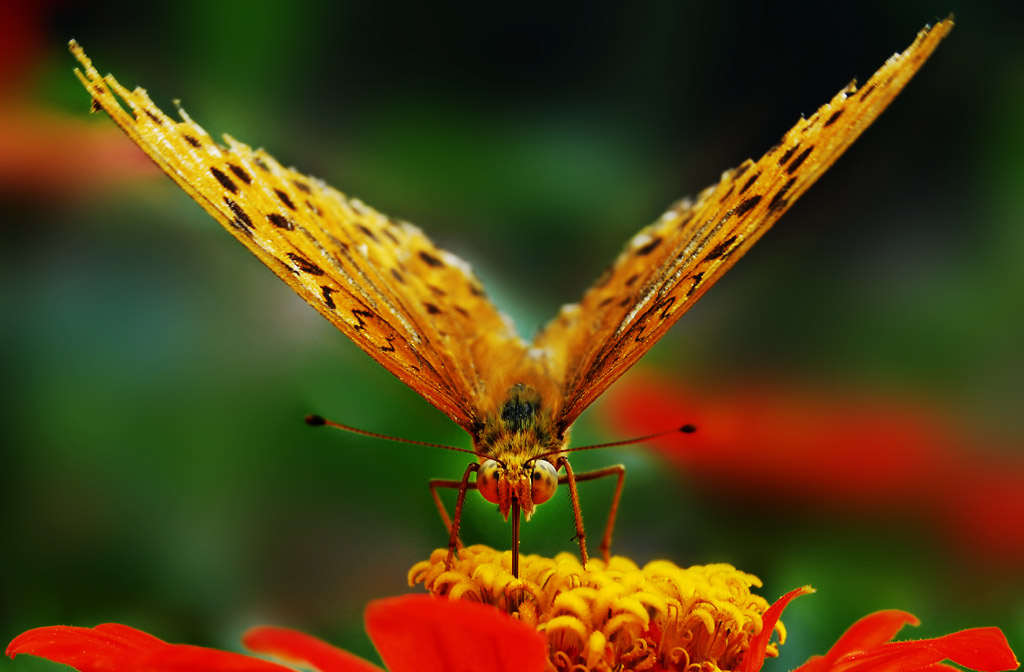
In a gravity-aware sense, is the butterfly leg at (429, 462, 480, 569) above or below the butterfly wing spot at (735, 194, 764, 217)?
below

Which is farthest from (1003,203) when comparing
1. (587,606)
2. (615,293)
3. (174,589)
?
(174,589)

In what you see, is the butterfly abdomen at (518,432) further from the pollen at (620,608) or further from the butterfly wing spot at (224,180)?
the butterfly wing spot at (224,180)

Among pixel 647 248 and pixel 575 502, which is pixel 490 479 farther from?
pixel 647 248

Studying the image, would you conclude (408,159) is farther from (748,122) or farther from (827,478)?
(827,478)

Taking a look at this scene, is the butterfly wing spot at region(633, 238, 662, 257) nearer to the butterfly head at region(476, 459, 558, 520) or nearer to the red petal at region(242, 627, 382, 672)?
the butterfly head at region(476, 459, 558, 520)

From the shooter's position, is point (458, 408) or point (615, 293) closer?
point (458, 408)

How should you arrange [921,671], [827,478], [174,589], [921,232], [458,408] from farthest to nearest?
[921,232], [827,478], [174,589], [458,408], [921,671]

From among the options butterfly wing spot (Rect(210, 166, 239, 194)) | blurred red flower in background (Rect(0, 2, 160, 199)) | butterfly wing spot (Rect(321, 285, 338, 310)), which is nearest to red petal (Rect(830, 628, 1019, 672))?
butterfly wing spot (Rect(321, 285, 338, 310))
